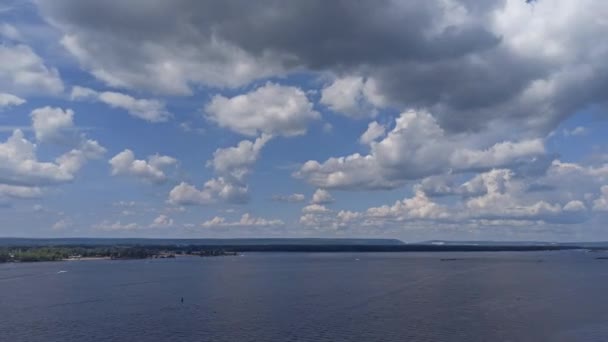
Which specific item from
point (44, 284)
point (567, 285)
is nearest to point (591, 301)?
point (567, 285)

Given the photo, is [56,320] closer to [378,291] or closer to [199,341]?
[199,341]

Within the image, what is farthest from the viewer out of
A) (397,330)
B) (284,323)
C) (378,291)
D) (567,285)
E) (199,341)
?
(567,285)

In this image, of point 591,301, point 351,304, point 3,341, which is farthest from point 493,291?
point 3,341

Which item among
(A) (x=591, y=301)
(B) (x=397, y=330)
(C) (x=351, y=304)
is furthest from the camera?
(A) (x=591, y=301)

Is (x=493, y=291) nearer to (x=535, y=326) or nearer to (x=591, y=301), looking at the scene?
(x=591, y=301)

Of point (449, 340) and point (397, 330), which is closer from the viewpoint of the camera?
point (449, 340)

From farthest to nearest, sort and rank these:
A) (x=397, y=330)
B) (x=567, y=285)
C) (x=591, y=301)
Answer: (x=567, y=285) < (x=591, y=301) < (x=397, y=330)

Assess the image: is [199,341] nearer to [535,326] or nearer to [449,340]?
[449,340]

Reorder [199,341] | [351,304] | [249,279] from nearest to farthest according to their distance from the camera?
[199,341] → [351,304] → [249,279]

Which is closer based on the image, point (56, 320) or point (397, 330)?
point (397, 330)
